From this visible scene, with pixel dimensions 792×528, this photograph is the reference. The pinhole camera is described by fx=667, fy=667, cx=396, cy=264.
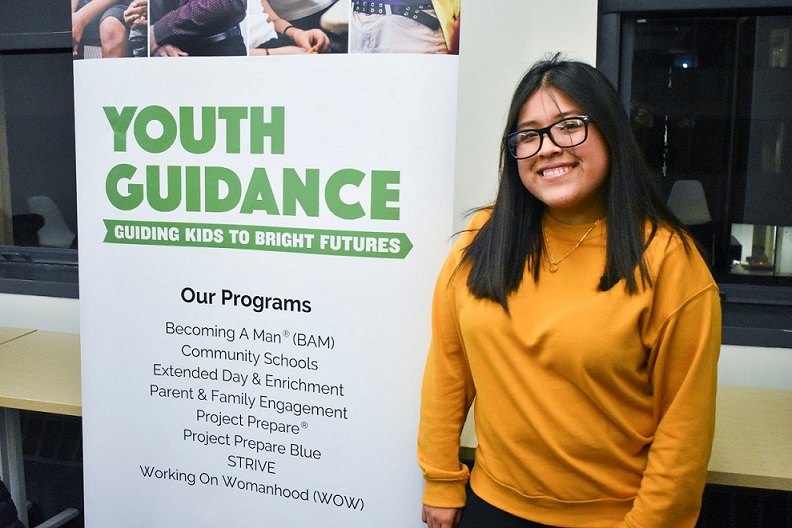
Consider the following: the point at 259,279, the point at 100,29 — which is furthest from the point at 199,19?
the point at 259,279

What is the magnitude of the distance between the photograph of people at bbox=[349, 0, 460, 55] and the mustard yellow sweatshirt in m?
0.48

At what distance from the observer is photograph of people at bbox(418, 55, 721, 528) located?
1.16m

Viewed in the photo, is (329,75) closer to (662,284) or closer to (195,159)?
(195,159)

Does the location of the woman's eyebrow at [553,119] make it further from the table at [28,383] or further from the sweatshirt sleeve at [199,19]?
the table at [28,383]

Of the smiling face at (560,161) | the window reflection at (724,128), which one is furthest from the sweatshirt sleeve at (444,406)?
the window reflection at (724,128)

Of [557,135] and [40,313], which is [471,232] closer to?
[557,135]

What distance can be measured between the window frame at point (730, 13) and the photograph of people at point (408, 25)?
3.29 feet

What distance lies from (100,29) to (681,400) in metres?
1.58

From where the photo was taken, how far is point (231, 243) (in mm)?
1640

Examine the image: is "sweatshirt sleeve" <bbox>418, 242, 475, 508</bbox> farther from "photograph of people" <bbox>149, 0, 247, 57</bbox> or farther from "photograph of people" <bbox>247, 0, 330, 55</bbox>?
"photograph of people" <bbox>149, 0, 247, 57</bbox>

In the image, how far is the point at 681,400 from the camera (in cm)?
116

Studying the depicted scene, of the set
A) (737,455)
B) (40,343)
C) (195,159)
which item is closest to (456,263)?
(195,159)

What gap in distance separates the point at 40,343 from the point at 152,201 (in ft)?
4.22

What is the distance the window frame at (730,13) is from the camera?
7.32ft
